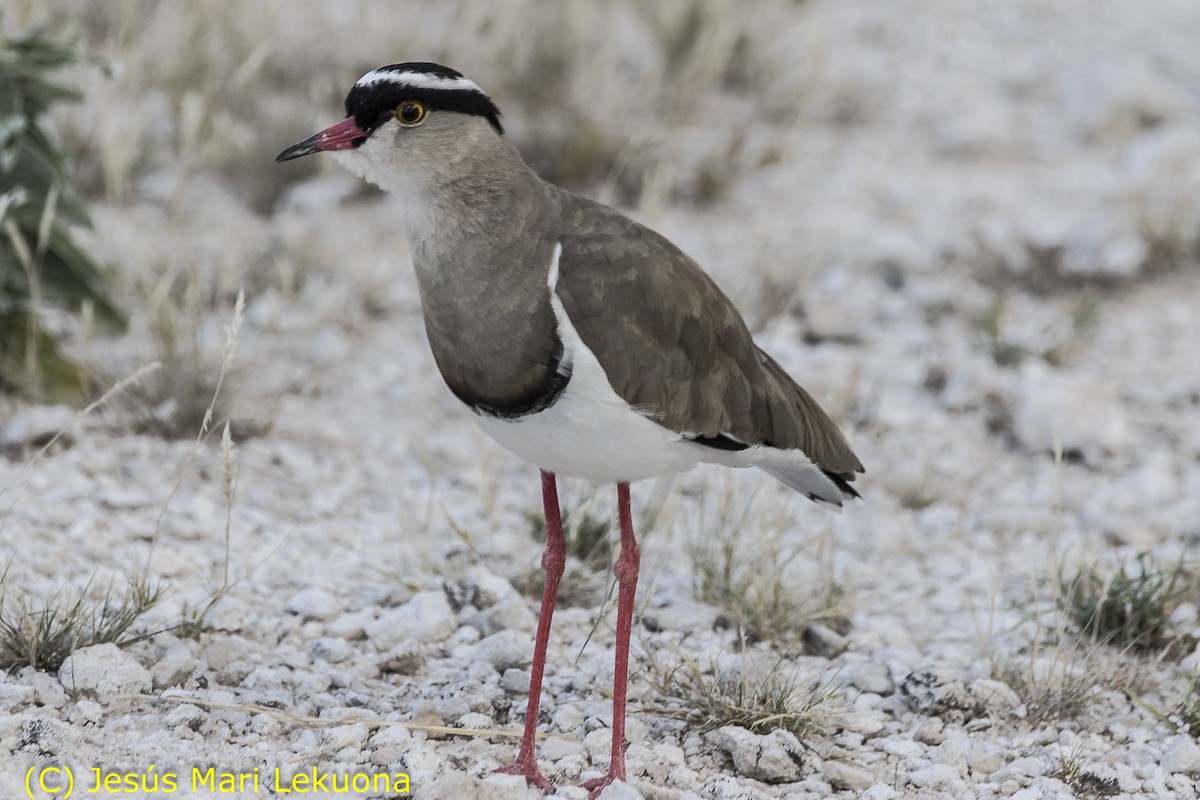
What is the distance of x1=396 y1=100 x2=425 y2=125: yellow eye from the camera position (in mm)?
3051

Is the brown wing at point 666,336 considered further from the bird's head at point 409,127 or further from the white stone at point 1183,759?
the white stone at point 1183,759

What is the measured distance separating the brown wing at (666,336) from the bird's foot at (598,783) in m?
0.79

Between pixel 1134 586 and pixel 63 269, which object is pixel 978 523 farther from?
pixel 63 269

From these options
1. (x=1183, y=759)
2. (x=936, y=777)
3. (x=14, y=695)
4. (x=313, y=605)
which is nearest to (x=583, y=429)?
(x=936, y=777)

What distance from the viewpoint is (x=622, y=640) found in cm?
319

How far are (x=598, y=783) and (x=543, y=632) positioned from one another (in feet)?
1.24

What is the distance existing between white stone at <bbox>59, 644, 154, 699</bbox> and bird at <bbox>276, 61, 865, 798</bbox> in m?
0.93

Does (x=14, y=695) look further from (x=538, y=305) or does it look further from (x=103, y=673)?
(x=538, y=305)

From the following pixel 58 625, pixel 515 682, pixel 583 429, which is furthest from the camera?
pixel 515 682

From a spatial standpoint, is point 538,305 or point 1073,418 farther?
point 1073,418

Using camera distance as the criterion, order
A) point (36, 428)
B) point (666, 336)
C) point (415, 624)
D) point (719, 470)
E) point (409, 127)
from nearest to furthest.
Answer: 1. point (409, 127)
2. point (666, 336)
3. point (415, 624)
4. point (36, 428)
5. point (719, 470)

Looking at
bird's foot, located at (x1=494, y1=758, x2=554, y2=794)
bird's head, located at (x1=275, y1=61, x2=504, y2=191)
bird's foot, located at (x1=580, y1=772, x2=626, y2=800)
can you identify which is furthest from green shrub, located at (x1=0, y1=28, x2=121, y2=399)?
bird's foot, located at (x1=580, y1=772, x2=626, y2=800)

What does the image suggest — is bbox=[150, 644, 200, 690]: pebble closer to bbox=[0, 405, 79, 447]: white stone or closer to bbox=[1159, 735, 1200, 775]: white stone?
bbox=[0, 405, 79, 447]: white stone

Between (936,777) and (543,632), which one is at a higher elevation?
(543,632)
